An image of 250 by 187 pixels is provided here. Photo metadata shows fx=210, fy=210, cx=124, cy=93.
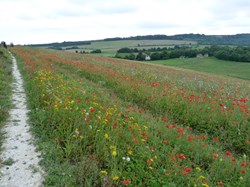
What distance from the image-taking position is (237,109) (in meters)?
7.08

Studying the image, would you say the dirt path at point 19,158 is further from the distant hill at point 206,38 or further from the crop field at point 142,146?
the distant hill at point 206,38

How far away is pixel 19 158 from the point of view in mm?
4137

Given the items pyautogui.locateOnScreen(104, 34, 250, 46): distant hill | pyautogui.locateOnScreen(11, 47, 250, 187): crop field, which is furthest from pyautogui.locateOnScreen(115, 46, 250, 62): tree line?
pyautogui.locateOnScreen(11, 47, 250, 187): crop field

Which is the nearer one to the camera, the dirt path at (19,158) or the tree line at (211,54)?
the dirt path at (19,158)

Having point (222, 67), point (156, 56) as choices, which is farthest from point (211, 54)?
point (156, 56)

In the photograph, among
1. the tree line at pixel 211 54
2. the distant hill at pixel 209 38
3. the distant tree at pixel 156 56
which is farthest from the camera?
the distant hill at pixel 209 38

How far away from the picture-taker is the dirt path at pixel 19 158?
3.52 metres

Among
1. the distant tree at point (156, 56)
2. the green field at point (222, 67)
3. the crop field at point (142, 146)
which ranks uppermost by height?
the crop field at point (142, 146)

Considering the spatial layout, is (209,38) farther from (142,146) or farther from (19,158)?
(19,158)

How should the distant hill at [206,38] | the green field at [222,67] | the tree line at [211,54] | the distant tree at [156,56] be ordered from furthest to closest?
the distant hill at [206,38], the distant tree at [156,56], the tree line at [211,54], the green field at [222,67]

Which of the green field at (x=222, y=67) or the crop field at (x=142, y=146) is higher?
the crop field at (x=142, y=146)

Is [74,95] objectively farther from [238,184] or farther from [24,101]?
[238,184]

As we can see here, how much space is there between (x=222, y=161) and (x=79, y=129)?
10.1 feet

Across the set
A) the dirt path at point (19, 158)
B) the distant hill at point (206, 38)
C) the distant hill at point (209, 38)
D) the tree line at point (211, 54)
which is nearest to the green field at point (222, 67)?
the tree line at point (211, 54)
